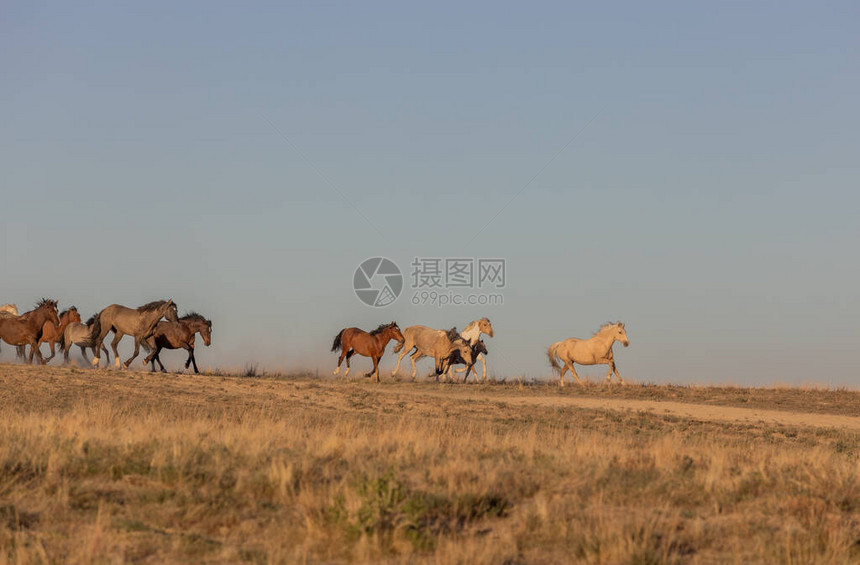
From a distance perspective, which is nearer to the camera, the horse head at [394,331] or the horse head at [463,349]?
the horse head at [394,331]

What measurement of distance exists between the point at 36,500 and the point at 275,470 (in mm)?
2487

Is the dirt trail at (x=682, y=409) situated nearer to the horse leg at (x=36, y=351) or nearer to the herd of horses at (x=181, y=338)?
the herd of horses at (x=181, y=338)

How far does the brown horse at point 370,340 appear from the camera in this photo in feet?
115

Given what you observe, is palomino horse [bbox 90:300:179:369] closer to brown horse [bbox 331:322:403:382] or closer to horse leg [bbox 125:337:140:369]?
horse leg [bbox 125:337:140:369]

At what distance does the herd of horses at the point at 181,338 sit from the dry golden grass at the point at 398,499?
19.8 meters

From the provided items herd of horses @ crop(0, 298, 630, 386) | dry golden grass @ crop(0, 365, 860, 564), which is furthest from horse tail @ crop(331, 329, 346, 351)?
dry golden grass @ crop(0, 365, 860, 564)

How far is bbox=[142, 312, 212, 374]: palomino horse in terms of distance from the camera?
113 feet

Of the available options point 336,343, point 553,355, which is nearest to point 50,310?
point 336,343

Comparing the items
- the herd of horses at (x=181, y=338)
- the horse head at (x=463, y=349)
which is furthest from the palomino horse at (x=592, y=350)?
the horse head at (x=463, y=349)

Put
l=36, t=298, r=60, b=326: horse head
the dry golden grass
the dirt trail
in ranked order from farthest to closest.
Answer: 1. l=36, t=298, r=60, b=326: horse head
2. the dirt trail
3. the dry golden grass

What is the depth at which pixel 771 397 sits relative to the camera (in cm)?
3225

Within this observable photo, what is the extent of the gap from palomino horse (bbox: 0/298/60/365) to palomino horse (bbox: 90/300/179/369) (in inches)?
89.6

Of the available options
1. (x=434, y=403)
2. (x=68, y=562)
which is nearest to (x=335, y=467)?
(x=68, y=562)

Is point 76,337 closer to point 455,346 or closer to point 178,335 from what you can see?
point 178,335
